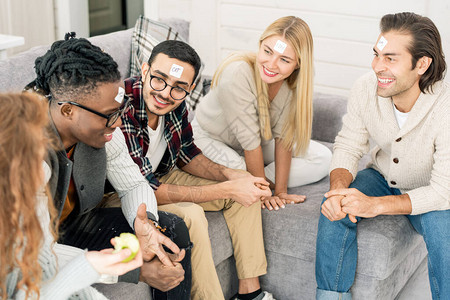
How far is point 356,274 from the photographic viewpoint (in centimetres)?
201

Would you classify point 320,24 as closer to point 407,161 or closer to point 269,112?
point 269,112

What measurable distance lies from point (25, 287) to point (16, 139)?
0.31m

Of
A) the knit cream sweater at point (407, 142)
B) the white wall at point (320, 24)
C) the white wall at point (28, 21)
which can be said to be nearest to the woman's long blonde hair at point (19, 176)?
the knit cream sweater at point (407, 142)

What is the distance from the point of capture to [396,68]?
1938mm

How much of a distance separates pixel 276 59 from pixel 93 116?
0.84m

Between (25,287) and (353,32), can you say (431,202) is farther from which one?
(353,32)

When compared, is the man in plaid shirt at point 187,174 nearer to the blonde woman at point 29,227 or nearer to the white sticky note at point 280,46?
the white sticky note at point 280,46

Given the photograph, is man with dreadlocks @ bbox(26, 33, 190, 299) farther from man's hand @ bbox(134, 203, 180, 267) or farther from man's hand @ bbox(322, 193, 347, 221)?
man's hand @ bbox(322, 193, 347, 221)

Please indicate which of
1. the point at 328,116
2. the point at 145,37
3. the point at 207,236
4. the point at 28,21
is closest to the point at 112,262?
the point at 207,236

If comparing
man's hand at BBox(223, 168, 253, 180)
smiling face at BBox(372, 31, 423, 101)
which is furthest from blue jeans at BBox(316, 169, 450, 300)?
smiling face at BBox(372, 31, 423, 101)

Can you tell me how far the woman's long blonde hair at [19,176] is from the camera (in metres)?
1.03

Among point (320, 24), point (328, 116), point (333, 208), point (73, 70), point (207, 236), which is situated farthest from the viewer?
point (320, 24)

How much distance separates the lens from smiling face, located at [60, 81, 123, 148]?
4.92 ft

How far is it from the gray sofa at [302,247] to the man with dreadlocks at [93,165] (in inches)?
13.7
